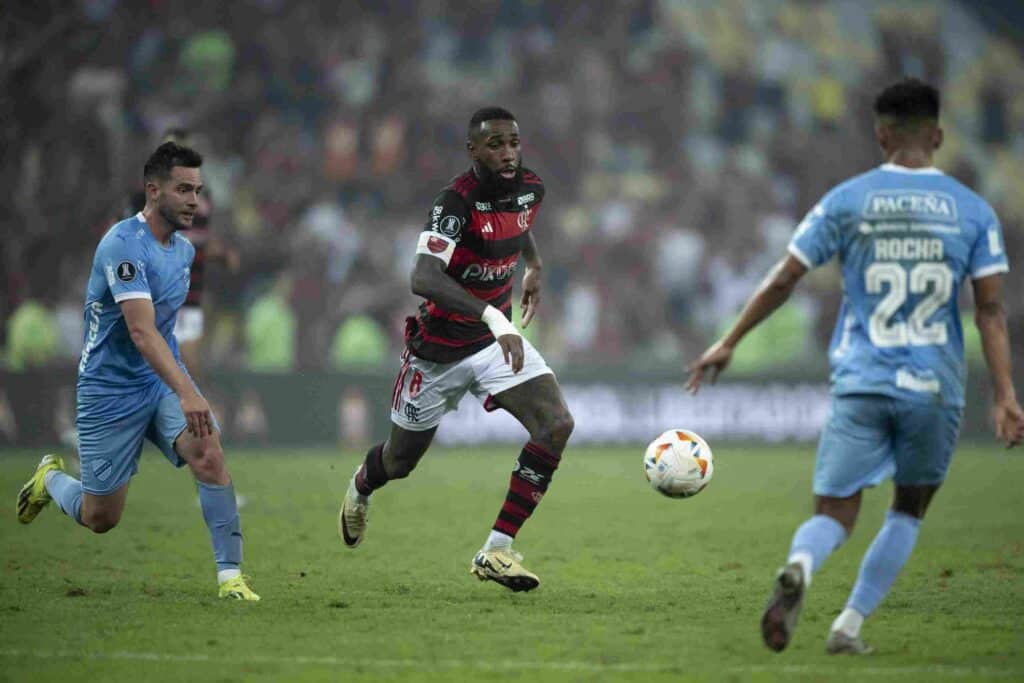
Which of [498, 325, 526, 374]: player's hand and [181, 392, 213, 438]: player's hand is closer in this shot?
[181, 392, 213, 438]: player's hand

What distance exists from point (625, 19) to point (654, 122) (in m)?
2.22

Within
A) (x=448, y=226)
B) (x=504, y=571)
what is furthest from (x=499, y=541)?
(x=448, y=226)

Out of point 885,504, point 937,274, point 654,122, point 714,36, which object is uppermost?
point 714,36

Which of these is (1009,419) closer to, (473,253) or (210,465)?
(473,253)

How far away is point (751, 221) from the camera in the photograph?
2558cm

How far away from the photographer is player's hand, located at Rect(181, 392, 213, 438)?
7.77m

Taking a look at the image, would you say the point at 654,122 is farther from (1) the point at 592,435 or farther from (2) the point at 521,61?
(1) the point at 592,435

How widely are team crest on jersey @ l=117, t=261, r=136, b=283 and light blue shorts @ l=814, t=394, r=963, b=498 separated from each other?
3716 millimetres

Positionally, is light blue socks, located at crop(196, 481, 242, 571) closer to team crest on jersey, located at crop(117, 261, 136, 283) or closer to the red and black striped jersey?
team crest on jersey, located at crop(117, 261, 136, 283)

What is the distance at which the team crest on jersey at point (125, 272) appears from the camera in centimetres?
807

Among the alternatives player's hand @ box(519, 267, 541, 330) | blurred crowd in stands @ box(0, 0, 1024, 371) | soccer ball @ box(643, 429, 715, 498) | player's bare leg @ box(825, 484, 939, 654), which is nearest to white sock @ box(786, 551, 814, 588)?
player's bare leg @ box(825, 484, 939, 654)

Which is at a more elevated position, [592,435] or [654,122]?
[654,122]

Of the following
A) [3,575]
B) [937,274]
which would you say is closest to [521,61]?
[3,575]

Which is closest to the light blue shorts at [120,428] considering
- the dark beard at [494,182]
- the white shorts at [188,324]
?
the dark beard at [494,182]
